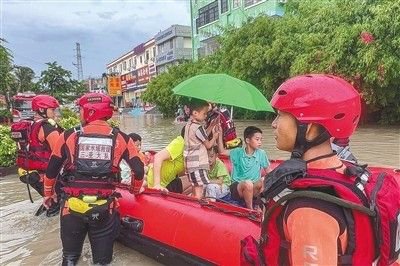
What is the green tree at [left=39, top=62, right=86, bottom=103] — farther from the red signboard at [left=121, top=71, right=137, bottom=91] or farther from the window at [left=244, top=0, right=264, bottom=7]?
the red signboard at [left=121, top=71, right=137, bottom=91]

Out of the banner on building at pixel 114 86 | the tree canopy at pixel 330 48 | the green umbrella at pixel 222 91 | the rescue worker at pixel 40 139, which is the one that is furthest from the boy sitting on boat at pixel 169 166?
the banner on building at pixel 114 86

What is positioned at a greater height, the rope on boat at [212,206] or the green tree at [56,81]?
the green tree at [56,81]

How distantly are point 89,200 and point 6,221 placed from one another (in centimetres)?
321

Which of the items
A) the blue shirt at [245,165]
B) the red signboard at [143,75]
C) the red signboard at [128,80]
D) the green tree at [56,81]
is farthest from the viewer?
the red signboard at [128,80]

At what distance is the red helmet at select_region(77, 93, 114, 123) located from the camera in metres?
3.13

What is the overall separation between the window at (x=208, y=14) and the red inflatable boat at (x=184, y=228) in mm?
30924

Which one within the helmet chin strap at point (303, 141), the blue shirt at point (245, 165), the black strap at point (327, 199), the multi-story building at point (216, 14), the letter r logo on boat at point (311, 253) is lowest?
the blue shirt at point (245, 165)

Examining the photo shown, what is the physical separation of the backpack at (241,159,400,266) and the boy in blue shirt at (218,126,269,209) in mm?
2498

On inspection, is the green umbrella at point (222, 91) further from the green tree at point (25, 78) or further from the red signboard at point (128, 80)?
the red signboard at point (128, 80)

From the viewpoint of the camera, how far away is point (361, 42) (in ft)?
42.6

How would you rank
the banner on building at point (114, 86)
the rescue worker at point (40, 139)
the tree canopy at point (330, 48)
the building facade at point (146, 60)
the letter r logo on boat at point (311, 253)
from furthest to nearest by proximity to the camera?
the banner on building at point (114, 86)
the building facade at point (146, 60)
the tree canopy at point (330, 48)
the rescue worker at point (40, 139)
the letter r logo on boat at point (311, 253)

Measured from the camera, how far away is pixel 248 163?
412 centimetres

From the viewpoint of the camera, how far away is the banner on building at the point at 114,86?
2756 inches

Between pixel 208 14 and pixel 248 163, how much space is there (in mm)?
32053
